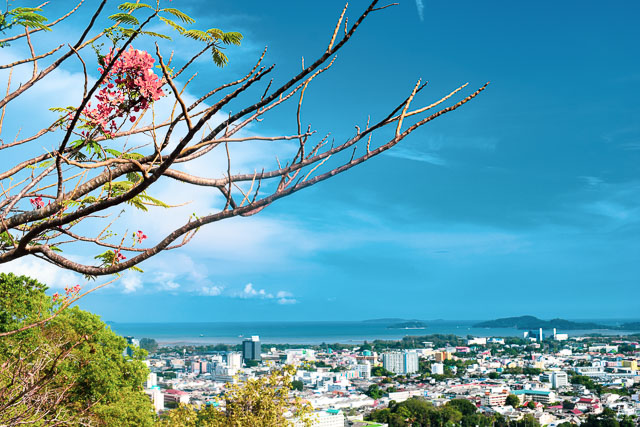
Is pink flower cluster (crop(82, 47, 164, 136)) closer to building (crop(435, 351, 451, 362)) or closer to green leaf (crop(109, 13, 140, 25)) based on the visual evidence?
green leaf (crop(109, 13, 140, 25))

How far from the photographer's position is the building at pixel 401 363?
52.9 metres

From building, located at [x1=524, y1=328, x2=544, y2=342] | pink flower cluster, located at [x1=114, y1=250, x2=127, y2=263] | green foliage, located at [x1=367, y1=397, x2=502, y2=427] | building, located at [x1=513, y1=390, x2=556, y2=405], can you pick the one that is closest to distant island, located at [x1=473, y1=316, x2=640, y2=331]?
building, located at [x1=524, y1=328, x2=544, y2=342]

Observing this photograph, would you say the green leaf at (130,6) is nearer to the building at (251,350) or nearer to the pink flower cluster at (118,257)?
the pink flower cluster at (118,257)

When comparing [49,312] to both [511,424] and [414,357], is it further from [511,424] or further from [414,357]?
[414,357]

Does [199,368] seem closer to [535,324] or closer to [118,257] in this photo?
[118,257]

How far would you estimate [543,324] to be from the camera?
391ft

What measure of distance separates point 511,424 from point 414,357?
26.1 metres

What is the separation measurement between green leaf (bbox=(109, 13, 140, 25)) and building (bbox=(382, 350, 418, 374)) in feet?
174

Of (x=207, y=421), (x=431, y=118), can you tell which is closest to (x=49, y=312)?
(x=207, y=421)

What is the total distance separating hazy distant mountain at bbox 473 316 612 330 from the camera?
11469cm

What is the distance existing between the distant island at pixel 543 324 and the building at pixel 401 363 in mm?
67656

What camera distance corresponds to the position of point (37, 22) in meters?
1.89

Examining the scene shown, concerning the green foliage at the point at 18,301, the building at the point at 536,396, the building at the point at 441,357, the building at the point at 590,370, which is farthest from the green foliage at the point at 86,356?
the building at the point at 441,357

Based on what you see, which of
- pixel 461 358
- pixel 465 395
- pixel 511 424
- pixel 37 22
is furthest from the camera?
pixel 461 358
